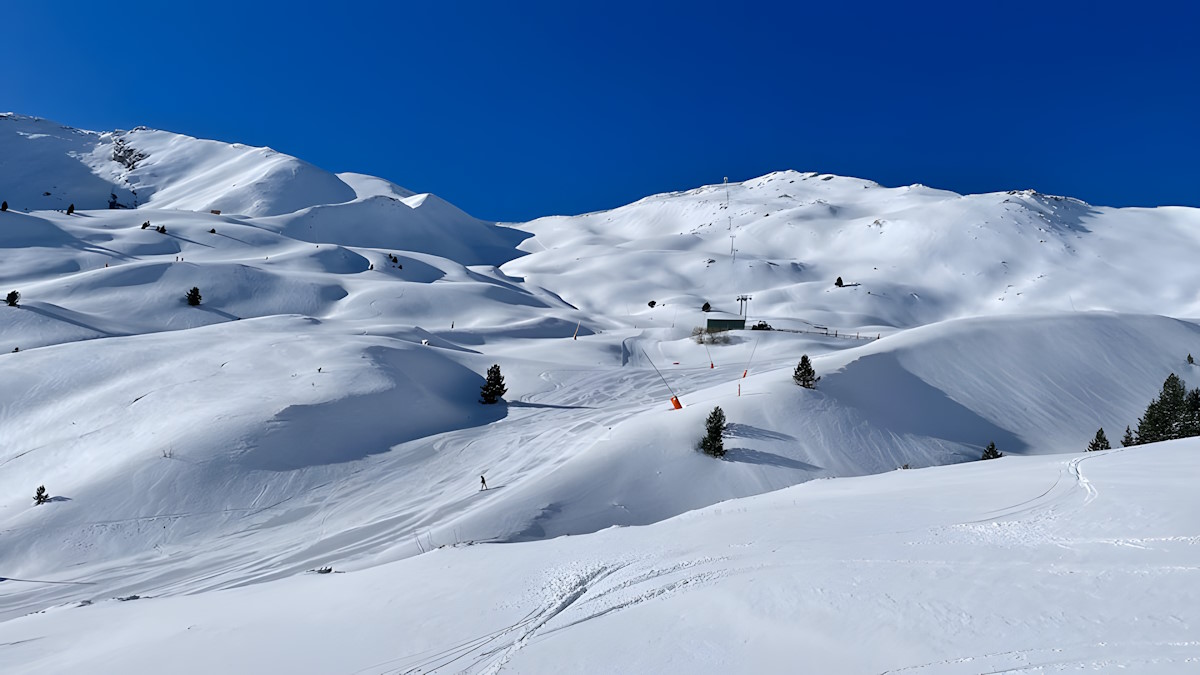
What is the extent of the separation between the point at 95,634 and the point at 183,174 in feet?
338

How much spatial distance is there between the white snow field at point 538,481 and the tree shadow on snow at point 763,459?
106 mm

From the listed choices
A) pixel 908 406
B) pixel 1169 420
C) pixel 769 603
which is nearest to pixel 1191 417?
pixel 1169 420

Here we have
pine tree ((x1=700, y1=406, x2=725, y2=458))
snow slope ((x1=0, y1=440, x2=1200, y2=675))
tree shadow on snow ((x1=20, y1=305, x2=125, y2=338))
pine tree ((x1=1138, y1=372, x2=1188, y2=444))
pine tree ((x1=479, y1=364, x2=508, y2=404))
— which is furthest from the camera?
tree shadow on snow ((x1=20, y1=305, x2=125, y2=338))

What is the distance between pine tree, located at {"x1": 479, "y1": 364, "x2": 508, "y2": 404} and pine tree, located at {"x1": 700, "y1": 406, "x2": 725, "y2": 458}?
29.0 ft

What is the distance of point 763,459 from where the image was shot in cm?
1659

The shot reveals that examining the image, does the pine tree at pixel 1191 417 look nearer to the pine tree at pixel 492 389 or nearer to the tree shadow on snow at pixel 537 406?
the tree shadow on snow at pixel 537 406

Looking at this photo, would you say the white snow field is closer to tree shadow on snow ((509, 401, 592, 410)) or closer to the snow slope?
the snow slope

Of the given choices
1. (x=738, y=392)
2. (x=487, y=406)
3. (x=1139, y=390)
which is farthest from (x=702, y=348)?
(x=1139, y=390)

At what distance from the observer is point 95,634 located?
662cm

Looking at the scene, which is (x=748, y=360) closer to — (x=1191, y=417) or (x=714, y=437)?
(x=714, y=437)

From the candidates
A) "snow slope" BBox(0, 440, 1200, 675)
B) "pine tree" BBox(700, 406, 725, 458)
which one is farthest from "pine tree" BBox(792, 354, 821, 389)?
"snow slope" BBox(0, 440, 1200, 675)

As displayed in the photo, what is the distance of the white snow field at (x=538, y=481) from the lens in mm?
4629

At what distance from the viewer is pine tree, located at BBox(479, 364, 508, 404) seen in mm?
22422

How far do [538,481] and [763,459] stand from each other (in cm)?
635
